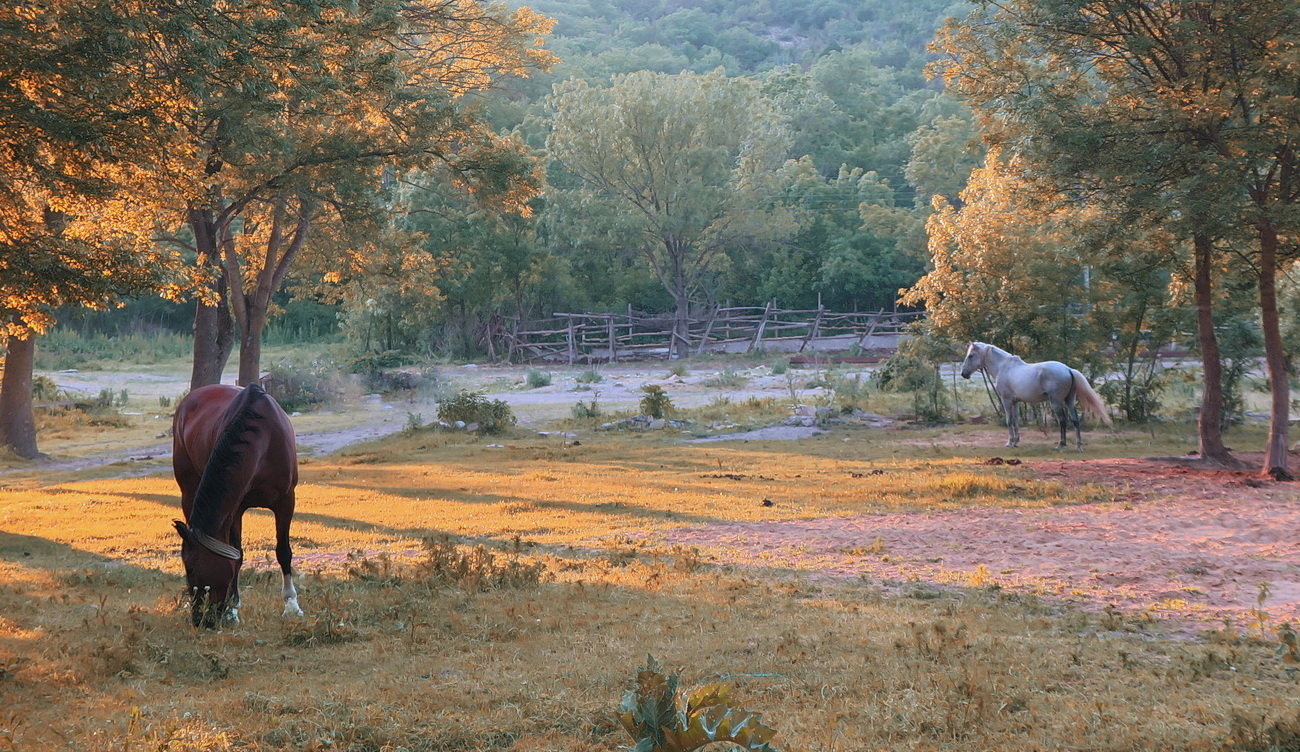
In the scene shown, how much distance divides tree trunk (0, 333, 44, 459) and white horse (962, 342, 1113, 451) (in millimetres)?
17325

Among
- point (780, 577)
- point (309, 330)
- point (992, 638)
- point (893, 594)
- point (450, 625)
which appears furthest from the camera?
point (309, 330)

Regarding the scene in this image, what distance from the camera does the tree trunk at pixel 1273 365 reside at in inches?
532

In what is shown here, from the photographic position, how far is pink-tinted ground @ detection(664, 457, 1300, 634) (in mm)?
7270

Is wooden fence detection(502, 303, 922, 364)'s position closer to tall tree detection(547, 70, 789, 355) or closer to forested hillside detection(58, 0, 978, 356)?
forested hillside detection(58, 0, 978, 356)

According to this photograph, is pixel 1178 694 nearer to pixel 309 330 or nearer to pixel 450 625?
pixel 450 625

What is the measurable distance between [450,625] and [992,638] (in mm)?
3331

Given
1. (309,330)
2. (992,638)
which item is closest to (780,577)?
(992,638)

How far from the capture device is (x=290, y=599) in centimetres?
692

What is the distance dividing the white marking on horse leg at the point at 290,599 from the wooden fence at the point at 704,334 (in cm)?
3580

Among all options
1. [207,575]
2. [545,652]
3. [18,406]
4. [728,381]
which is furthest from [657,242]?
[545,652]

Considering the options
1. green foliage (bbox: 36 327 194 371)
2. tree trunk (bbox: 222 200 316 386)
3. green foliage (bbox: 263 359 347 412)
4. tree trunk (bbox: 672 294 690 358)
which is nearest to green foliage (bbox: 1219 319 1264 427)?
tree trunk (bbox: 222 200 316 386)

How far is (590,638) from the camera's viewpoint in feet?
20.0

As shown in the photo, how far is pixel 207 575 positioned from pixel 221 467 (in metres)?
0.67

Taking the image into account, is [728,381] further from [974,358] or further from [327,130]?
[327,130]
